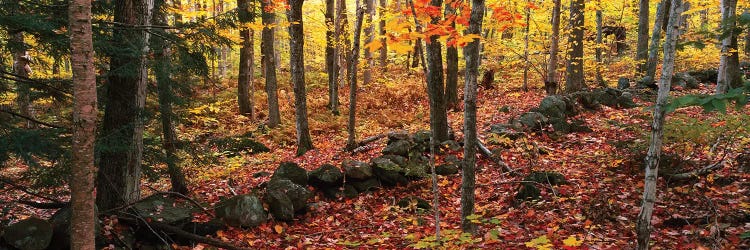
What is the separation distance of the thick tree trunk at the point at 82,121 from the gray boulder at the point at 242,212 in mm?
3200

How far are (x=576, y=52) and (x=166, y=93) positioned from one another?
13.9m

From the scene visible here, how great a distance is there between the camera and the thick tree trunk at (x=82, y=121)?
3789mm

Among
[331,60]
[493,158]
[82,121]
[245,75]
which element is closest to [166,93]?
[82,121]

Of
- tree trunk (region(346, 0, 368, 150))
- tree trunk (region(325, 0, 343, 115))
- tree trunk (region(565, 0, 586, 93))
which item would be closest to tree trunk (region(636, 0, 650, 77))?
tree trunk (region(565, 0, 586, 93))

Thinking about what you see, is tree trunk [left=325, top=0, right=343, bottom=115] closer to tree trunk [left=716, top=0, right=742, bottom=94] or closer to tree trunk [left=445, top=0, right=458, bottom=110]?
tree trunk [left=445, top=0, right=458, bottom=110]

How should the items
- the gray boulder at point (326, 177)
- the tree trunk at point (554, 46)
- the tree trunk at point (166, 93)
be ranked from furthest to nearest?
the tree trunk at point (554, 46), the gray boulder at point (326, 177), the tree trunk at point (166, 93)

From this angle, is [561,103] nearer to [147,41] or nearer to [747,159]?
[747,159]

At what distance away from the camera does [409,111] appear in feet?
56.7

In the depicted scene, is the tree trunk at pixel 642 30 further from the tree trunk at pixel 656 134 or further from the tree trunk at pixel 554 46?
the tree trunk at pixel 656 134

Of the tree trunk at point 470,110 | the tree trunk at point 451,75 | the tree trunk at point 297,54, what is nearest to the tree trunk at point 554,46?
the tree trunk at point 451,75

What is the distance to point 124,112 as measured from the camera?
6.55 meters

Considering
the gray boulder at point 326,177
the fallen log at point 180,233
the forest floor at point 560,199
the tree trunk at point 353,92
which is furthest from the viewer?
the tree trunk at point 353,92

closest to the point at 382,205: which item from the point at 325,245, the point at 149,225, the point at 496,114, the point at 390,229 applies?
the point at 390,229

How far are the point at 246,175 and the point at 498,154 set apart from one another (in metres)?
6.27
